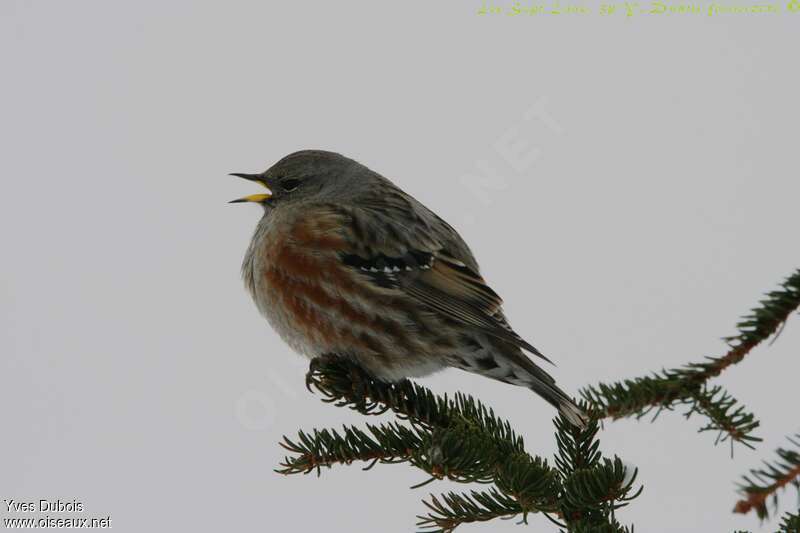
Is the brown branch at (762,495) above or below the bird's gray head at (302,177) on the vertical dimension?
below

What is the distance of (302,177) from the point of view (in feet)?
21.2

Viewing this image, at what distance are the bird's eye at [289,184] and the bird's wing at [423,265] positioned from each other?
81 centimetres

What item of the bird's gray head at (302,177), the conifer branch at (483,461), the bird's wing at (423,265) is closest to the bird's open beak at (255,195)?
the bird's gray head at (302,177)

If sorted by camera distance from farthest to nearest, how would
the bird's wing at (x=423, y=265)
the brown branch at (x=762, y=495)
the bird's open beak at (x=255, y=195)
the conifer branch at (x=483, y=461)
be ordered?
1. the bird's open beak at (x=255, y=195)
2. the bird's wing at (x=423, y=265)
3. the conifer branch at (x=483, y=461)
4. the brown branch at (x=762, y=495)

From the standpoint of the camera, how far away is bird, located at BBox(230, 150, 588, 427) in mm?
5125

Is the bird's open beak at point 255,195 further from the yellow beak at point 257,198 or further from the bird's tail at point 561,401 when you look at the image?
the bird's tail at point 561,401

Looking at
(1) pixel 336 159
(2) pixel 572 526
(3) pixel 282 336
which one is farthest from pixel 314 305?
(2) pixel 572 526

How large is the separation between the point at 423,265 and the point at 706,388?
10.2 feet

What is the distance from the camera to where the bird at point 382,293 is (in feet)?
16.8

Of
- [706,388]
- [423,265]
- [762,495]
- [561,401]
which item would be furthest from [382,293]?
[762,495]

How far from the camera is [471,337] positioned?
5238mm

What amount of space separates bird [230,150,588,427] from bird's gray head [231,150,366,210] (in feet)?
1.16

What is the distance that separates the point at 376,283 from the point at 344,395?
2.99 feet

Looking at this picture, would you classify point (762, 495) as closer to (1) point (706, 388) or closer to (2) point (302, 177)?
(1) point (706, 388)
